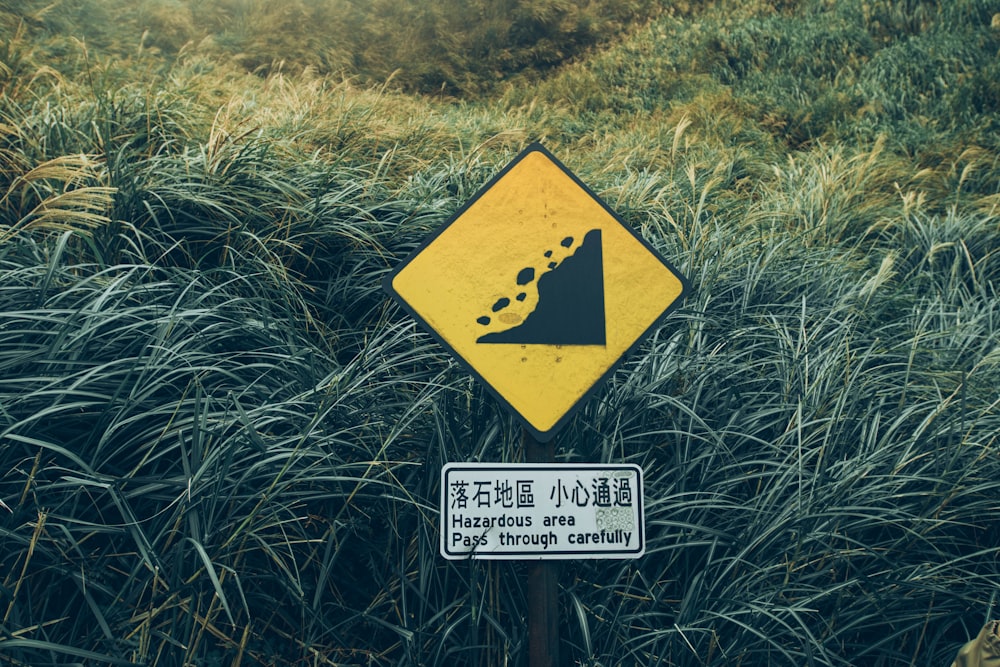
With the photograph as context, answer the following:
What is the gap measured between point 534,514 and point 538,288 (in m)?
0.59

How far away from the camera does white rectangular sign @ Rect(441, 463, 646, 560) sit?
1665 mm

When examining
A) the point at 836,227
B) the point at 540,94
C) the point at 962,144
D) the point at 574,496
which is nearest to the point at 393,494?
the point at 574,496

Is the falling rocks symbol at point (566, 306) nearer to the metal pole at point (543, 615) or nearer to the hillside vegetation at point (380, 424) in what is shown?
the metal pole at point (543, 615)

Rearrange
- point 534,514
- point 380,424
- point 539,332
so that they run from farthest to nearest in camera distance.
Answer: point 380,424 < point 539,332 < point 534,514

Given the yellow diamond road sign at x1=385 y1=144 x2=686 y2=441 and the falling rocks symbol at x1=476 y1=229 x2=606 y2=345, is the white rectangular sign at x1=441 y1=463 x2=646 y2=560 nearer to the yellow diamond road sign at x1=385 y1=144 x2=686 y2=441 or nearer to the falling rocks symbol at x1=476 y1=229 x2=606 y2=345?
the yellow diamond road sign at x1=385 y1=144 x2=686 y2=441

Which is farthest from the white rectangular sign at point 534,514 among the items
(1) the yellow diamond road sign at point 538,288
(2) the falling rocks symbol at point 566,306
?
(2) the falling rocks symbol at point 566,306

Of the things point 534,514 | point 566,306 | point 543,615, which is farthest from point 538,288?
point 543,615

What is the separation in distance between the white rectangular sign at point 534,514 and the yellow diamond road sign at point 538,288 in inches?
5.2

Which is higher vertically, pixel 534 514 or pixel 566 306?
pixel 566 306

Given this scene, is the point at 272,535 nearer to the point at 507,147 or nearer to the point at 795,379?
the point at 795,379

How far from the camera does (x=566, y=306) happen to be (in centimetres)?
185

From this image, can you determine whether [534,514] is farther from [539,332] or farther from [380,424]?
[380,424]

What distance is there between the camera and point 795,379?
9.66ft

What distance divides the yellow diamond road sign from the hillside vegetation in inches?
22.3
